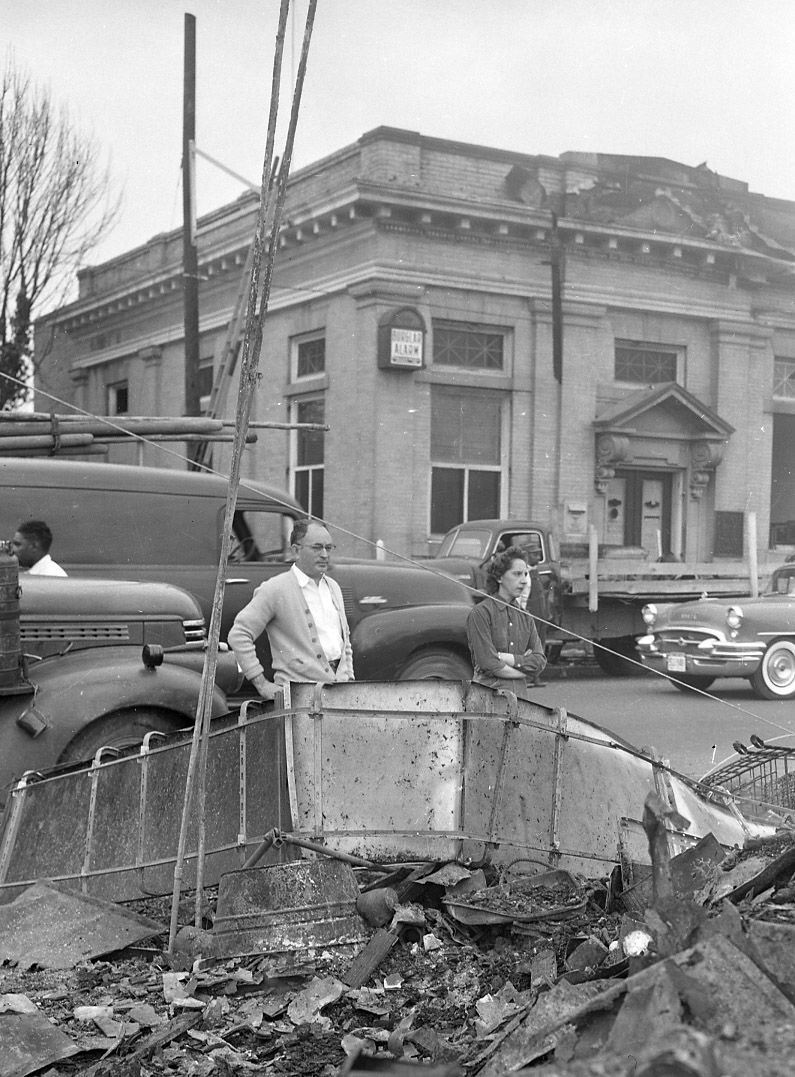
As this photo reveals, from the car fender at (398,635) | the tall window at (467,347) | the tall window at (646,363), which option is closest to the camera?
the car fender at (398,635)

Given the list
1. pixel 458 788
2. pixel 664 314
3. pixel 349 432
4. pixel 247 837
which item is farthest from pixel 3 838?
pixel 664 314

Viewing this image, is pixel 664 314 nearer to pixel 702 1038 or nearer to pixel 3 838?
pixel 3 838

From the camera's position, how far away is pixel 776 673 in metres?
14.0

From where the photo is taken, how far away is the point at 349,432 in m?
21.3

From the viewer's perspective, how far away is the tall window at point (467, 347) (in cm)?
2206

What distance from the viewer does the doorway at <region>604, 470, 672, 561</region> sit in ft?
78.4

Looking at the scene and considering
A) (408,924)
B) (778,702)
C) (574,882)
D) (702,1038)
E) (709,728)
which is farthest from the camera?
(778,702)

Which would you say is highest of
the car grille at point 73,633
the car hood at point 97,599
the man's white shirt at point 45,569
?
the man's white shirt at point 45,569

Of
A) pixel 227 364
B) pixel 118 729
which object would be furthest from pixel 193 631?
pixel 227 364

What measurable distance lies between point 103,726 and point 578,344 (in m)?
18.4

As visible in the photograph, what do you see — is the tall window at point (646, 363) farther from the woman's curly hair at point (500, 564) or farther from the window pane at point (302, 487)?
the woman's curly hair at point (500, 564)

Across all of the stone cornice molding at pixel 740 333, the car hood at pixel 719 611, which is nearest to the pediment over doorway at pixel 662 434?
the stone cornice molding at pixel 740 333

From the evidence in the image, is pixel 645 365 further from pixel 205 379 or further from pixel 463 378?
pixel 205 379

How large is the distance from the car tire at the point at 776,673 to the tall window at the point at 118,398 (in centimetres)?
1920
